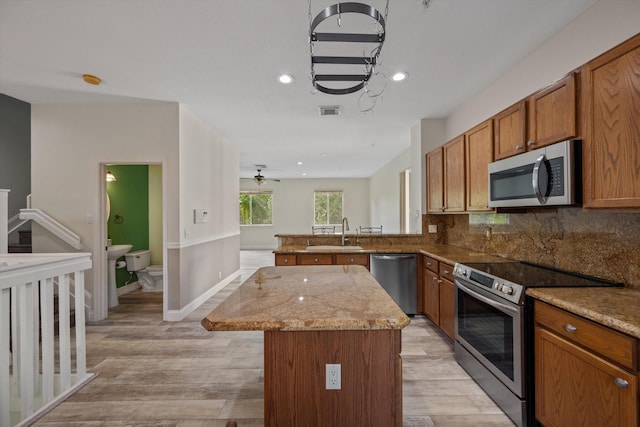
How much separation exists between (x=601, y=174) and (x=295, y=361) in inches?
73.2

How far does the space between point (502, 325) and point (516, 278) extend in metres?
0.33

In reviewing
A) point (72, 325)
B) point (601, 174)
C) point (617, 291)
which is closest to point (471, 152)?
point (601, 174)

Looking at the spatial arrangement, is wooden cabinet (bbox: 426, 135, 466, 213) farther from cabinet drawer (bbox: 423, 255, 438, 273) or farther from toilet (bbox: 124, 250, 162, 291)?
toilet (bbox: 124, 250, 162, 291)

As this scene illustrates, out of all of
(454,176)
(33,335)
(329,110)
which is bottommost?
(33,335)

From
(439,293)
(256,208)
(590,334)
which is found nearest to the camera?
(590,334)

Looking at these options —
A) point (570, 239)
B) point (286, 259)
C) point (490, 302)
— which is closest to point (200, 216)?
point (286, 259)

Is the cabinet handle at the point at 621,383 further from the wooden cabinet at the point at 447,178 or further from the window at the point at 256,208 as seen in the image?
the window at the point at 256,208

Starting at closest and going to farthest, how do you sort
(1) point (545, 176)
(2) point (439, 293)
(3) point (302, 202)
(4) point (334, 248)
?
1. (1) point (545, 176)
2. (2) point (439, 293)
3. (4) point (334, 248)
4. (3) point (302, 202)

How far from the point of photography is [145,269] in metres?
5.04

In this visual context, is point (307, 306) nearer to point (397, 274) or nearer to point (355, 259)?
point (355, 259)

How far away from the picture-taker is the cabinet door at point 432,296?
319 centimetres

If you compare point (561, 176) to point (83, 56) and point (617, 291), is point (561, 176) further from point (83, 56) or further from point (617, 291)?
point (83, 56)

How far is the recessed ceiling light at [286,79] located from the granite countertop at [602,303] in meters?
2.64

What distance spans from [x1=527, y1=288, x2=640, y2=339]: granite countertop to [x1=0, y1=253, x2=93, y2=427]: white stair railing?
10.3 feet
